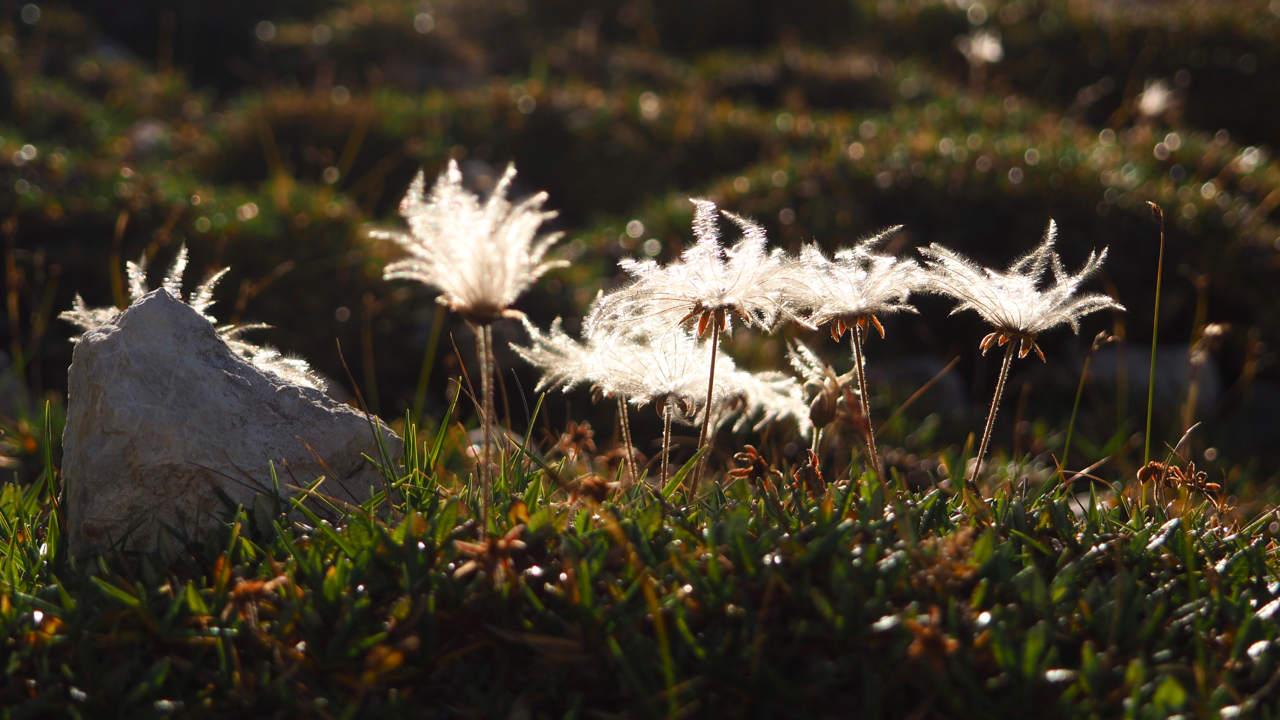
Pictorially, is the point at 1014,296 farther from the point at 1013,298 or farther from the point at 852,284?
the point at 852,284

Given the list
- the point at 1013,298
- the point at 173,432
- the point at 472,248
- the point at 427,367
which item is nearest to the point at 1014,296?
the point at 1013,298

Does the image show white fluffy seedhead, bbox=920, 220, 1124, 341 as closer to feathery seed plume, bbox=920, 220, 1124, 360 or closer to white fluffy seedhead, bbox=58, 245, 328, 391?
feathery seed plume, bbox=920, 220, 1124, 360

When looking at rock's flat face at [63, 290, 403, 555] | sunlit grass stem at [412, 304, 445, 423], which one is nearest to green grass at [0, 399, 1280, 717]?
rock's flat face at [63, 290, 403, 555]

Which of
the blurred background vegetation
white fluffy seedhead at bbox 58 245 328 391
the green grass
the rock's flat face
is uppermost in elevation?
the blurred background vegetation

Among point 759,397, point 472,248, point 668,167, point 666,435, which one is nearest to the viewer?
point 472,248

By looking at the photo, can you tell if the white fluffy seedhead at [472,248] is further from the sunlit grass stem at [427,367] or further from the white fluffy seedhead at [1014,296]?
the sunlit grass stem at [427,367]

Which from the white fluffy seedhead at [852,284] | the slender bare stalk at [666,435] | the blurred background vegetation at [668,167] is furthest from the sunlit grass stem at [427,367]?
the white fluffy seedhead at [852,284]

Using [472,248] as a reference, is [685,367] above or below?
below

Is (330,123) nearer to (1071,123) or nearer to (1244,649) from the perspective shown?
(1071,123)
